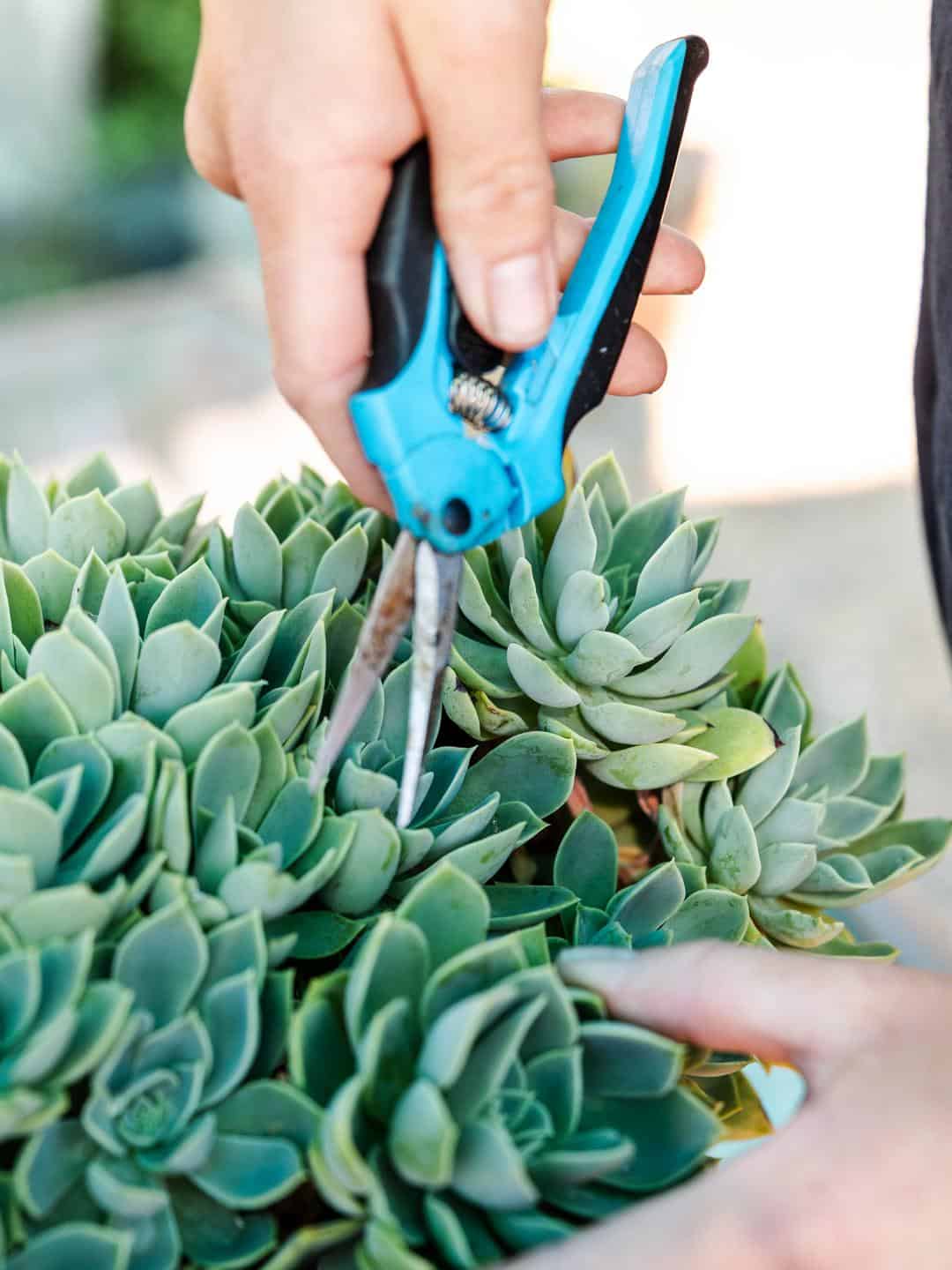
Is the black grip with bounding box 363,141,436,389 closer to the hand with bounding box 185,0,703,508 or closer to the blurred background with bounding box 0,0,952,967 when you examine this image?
the hand with bounding box 185,0,703,508

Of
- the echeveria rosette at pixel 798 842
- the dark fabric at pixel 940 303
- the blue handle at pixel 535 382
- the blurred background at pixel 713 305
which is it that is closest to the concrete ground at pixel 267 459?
the blurred background at pixel 713 305

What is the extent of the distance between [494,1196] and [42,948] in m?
0.17

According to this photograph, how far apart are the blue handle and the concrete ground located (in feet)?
2.55

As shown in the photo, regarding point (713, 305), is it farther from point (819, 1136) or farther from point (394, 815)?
point (819, 1136)

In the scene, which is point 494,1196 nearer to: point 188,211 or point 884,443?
point 884,443

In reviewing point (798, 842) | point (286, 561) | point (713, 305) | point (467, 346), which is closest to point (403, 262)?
point (467, 346)

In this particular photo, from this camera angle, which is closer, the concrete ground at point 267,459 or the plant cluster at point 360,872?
the plant cluster at point 360,872

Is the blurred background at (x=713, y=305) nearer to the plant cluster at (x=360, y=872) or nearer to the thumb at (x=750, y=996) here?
the plant cluster at (x=360, y=872)

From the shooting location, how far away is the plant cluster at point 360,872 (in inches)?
15.4

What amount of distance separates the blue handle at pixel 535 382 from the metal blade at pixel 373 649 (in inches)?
0.7

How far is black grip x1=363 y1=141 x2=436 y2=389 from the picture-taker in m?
0.51

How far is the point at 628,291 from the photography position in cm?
59

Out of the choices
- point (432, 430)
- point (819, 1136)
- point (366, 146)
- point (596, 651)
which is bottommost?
point (819, 1136)

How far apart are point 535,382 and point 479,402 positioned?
0.05 metres
